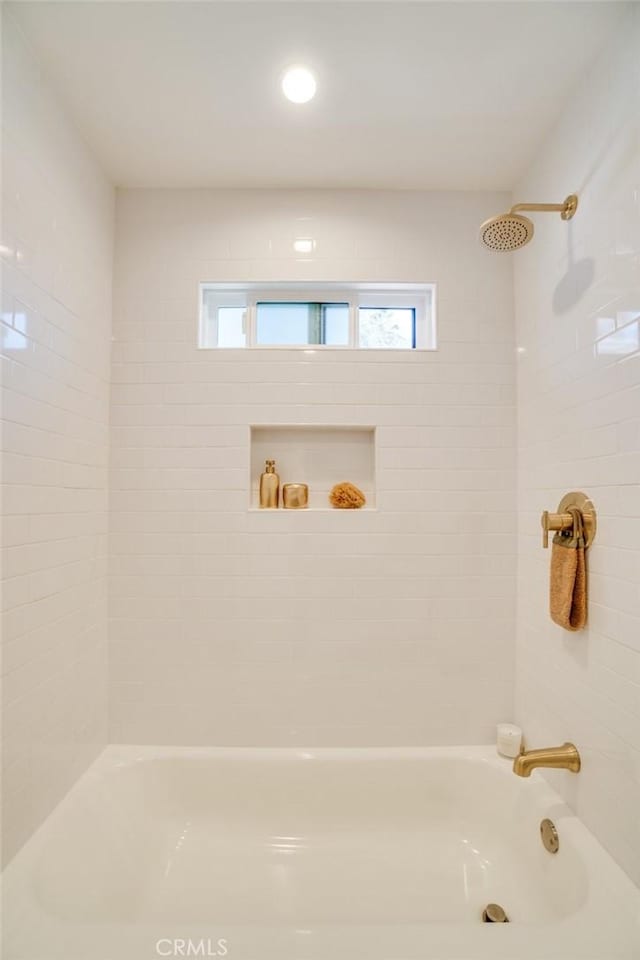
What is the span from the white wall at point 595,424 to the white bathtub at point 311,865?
20 cm

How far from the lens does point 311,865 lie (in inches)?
62.8

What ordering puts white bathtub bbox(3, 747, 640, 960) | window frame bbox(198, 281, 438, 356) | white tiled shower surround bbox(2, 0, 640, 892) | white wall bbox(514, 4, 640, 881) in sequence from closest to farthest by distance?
white bathtub bbox(3, 747, 640, 960)
white wall bbox(514, 4, 640, 881)
white tiled shower surround bbox(2, 0, 640, 892)
window frame bbox(198, 281, 438, 356)

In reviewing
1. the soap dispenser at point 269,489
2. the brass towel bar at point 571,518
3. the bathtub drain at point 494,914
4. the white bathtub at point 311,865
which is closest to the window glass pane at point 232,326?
the soap dispenser at point 269,489

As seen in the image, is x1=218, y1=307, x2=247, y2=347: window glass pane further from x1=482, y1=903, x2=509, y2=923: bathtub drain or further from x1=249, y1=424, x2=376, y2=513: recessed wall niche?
x1=482, y1=903, x2=509, y2=923: bathtub drain

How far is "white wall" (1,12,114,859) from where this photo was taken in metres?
1.21

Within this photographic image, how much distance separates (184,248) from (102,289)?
0.35 metres

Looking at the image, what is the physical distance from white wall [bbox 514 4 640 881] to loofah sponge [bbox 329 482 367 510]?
63 cm

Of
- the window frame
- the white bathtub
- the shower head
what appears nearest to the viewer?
the white bathtub

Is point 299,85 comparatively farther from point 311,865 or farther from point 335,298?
point 311,865

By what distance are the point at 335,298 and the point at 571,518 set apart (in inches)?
48.4

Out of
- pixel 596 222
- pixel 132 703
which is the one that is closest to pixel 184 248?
pixel 596 222

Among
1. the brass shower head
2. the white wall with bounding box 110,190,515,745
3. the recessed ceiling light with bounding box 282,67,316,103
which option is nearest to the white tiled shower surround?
the white wall with bounding box 110,190,515,745

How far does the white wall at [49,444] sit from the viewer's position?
3.98ft

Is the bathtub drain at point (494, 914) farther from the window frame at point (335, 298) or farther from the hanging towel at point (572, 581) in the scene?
the window frame at point (335, 298)
